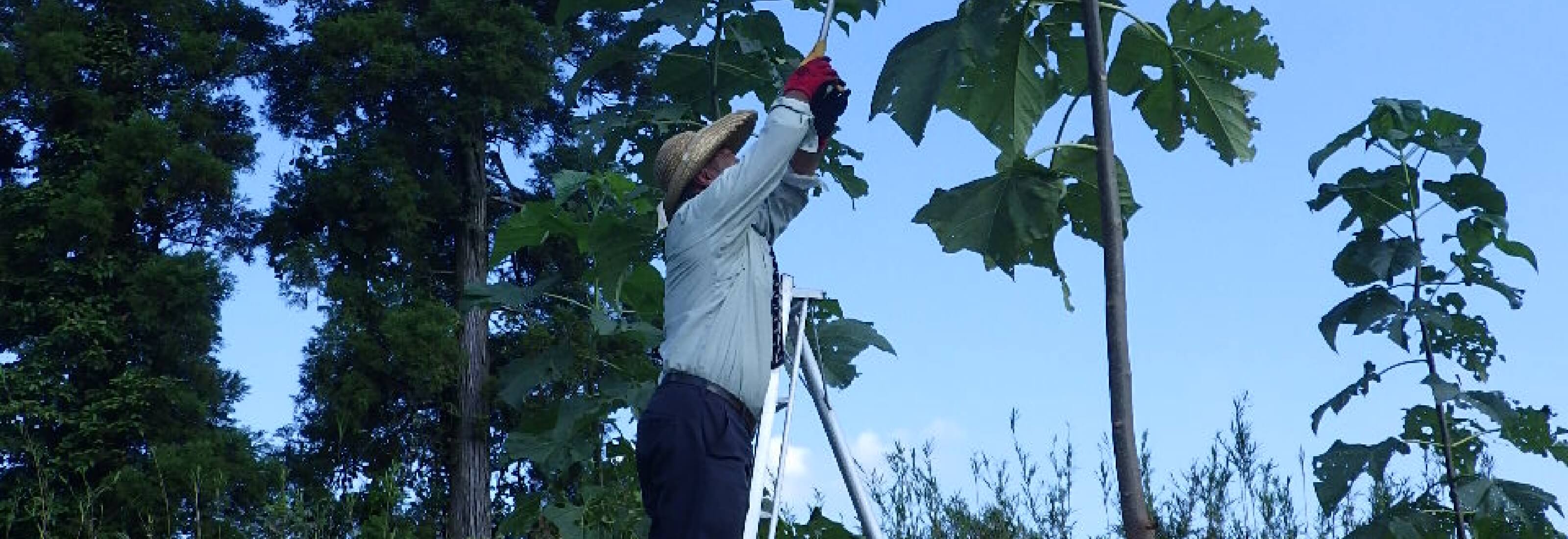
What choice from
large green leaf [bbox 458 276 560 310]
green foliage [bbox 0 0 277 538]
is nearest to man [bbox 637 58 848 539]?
large green leaf [bbox 458 276 560 310]

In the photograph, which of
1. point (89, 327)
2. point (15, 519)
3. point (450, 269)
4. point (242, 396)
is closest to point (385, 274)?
point (450, 269)

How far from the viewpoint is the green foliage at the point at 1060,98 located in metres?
3.73

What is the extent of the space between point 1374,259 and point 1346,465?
2.02 feet

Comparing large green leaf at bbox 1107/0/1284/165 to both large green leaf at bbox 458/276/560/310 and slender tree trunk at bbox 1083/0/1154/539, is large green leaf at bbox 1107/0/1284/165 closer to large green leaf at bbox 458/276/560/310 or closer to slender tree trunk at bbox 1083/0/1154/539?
slender tree trunk at bbox 1083/0/1154/539

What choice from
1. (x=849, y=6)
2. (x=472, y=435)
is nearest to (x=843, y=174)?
(x=849, y=6)

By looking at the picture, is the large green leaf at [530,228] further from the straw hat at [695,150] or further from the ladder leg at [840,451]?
the ladder leg at [840,451]

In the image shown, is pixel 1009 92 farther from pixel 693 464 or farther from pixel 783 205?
pixel 693 464

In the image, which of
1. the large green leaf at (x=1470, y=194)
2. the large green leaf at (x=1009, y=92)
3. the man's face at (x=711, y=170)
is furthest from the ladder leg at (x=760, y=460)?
the large green leaf at (x=1470, y=194)

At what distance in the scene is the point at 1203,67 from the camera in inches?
148

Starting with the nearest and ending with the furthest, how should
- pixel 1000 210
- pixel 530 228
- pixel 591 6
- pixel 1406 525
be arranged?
pixel 1000 210
pixel 1406 525
pixel 591 6
pixel 530 228

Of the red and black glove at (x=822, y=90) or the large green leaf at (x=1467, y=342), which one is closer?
the red and black glove at (x=822, y=90)

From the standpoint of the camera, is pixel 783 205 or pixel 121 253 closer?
pixel 783 205

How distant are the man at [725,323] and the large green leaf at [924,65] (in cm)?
10

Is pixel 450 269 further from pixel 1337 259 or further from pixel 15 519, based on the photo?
pixel 1337 259
